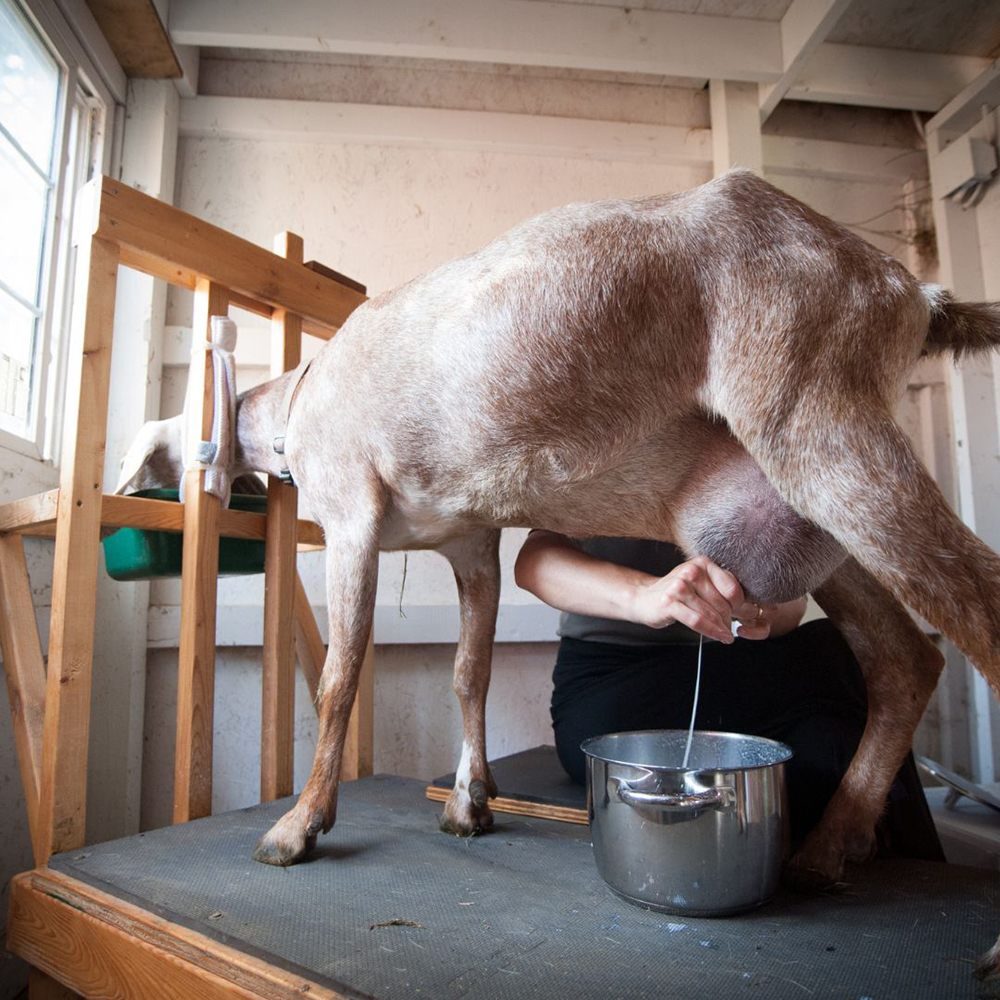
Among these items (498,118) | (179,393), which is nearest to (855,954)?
(179,393)

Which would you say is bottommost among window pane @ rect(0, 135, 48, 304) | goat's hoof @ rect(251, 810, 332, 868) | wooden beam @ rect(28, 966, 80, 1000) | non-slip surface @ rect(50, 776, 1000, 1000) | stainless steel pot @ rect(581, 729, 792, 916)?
wooden beam @ rect(28, 966, 80, 1000)

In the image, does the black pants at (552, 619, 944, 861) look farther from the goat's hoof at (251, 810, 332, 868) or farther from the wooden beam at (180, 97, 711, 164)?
the wooden beam at (180, 97, 711, 164)

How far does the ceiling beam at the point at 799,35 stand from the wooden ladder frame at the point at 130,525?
2.12 m

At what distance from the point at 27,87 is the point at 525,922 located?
9.14ft

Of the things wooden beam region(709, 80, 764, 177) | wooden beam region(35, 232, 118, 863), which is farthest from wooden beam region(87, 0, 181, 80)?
wooden beam region(709, 80, 764, 177)

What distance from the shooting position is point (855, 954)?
949 mm

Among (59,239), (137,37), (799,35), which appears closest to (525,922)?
(59,239)

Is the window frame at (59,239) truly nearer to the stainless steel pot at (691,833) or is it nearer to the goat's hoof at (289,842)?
the goat's hoof at (289,842)

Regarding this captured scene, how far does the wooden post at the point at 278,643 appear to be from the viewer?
1.88 meters

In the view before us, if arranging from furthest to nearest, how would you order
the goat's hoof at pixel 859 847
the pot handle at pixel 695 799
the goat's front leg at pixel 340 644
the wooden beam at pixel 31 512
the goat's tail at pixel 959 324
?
the wooden beam at pixel 31 512
the goat's front leg at pixel 340 644
the goat's hoof at pixel 859 847
the goat's tail at pixel 959 324
the pot handle at pixel 695 799

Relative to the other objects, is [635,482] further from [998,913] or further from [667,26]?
[667,26]

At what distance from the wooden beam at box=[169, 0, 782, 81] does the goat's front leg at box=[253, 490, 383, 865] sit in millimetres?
2246

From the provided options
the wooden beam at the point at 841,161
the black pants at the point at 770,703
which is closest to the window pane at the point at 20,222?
the black pants at the point at 770,703

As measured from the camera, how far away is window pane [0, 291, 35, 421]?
225cm
